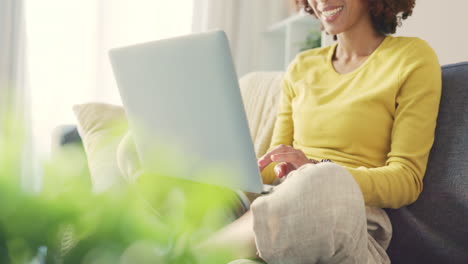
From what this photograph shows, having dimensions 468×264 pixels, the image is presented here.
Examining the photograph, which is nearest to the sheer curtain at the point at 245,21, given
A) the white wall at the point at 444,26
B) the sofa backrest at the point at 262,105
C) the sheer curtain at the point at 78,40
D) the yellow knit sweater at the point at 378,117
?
the sheer curtain at the point at 78,40

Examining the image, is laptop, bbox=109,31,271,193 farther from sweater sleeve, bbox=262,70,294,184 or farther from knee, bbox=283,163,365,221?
sweater sleeve, bbox=262,70,294,184

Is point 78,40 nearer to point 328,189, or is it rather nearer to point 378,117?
point 378,117

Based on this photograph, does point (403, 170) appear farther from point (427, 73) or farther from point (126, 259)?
point (126, 259)

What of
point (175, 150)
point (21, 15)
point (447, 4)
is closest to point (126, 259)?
point (175, 150)

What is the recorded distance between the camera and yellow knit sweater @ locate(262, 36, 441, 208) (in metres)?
1.00

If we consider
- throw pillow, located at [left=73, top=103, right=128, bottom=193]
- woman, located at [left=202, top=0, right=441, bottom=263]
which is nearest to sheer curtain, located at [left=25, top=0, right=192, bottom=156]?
throw pillow, located at [left=73, top=103, right=128, bottom=193]

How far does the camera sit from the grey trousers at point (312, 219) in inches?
24.8

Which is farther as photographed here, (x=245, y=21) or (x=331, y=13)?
(x=245, y=21)

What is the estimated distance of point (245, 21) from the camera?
3.28m

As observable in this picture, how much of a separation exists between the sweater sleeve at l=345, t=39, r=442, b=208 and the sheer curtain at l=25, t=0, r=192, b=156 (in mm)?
2219

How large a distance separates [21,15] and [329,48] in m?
2.03

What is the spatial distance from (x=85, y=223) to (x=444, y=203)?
0.95 meters

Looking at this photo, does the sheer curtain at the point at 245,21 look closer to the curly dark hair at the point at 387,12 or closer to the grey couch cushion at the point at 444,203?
the curly dark hair at the point at 387,12

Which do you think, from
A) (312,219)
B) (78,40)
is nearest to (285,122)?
(312,219)
